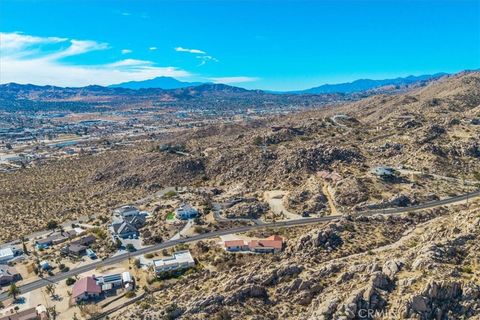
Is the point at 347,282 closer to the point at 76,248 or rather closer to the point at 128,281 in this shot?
the point at 128,281

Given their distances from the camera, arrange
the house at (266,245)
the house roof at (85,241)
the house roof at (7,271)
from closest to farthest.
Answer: the house roof at (7,271)
the house at (266,245)
the house roof at (85,241)

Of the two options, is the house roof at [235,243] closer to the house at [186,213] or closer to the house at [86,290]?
the house at [186,213]

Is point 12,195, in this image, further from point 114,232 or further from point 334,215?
point 334,215

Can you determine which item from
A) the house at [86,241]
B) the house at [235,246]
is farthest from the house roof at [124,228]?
the house at [235,246]

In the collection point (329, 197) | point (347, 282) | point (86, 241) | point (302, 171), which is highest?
point (302, 171)

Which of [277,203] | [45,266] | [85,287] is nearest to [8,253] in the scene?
[45,266]

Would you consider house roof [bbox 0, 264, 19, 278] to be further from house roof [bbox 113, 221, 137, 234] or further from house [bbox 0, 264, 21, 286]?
house roof [bbox 113, 221, 137, 234]
